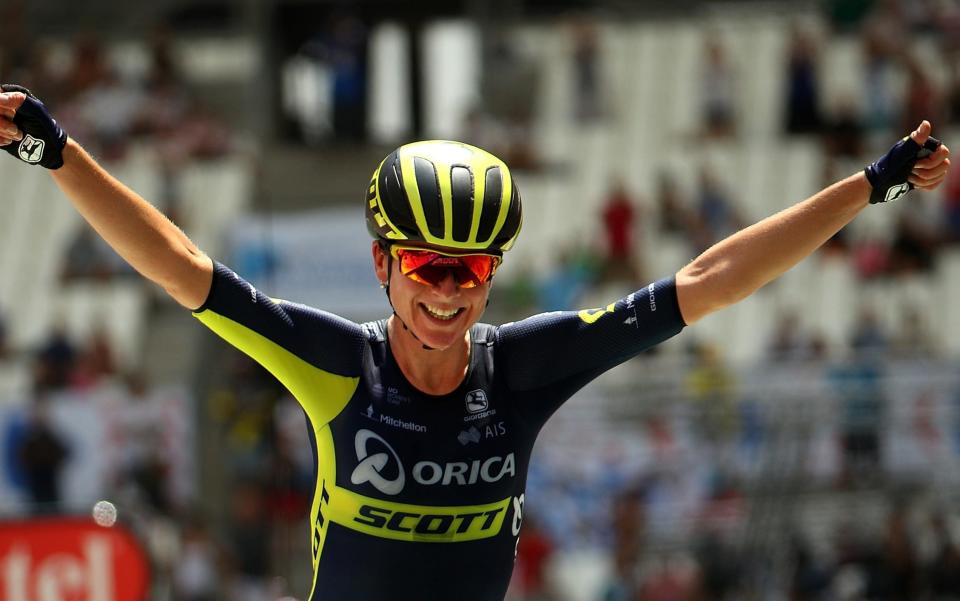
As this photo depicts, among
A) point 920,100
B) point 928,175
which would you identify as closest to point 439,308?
point 928,175

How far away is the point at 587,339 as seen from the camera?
548cm

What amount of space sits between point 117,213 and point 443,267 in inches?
41.0

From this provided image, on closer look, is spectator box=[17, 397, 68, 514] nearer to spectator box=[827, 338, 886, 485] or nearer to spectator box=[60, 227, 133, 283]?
spectator box=[60, 227, 133, 283]

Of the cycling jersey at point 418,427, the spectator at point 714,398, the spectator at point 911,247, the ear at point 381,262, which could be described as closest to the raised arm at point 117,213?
the cycling jersey at point 418,427

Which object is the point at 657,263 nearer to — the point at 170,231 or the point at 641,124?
the point at 641,124

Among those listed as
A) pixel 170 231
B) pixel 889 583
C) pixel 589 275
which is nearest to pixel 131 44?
pixel 589 275

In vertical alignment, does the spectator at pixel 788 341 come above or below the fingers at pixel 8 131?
above

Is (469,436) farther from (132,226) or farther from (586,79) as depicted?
(586,79)

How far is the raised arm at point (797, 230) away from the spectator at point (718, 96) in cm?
1594

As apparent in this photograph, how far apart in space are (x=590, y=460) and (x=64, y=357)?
679 cm

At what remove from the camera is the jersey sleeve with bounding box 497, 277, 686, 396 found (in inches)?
214

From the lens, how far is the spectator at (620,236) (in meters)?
18.8

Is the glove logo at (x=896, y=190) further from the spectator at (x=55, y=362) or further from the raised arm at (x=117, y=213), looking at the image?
the spectator at (x=55, y=362)

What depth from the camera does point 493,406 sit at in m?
5.41
